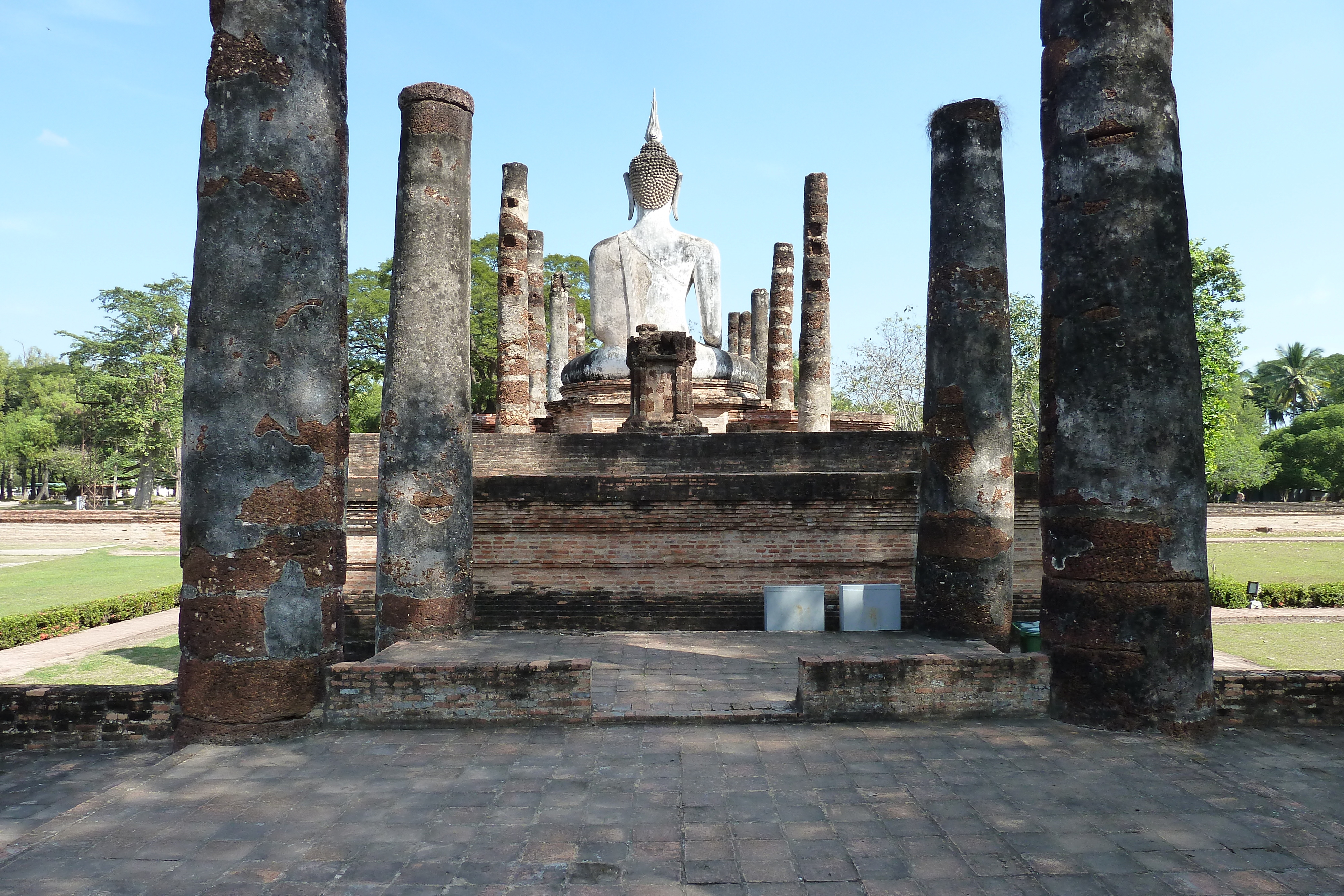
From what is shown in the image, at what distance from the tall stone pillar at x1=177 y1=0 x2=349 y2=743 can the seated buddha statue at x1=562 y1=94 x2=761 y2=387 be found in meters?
10.4

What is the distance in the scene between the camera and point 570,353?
29.8m

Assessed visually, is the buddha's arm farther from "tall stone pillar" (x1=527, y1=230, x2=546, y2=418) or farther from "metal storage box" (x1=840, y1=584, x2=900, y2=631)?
"metal storage box" (x1=840, y1=584, x2=900, y2=631)

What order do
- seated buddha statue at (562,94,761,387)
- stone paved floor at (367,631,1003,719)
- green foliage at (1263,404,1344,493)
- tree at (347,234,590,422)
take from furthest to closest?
green foliage at (1263,404,1344,493) < tree at (347,234,590,422) < seated buddha statue at (562,94,761,387) < stone paved floor at (367,631,1003,719)

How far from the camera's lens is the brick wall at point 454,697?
200 inches

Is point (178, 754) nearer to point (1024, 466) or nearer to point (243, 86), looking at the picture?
point (243, 86)

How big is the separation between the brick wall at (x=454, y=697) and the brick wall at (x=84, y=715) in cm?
116

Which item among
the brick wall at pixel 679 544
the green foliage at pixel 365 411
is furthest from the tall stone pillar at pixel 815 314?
the green foliage at pixel 365 411

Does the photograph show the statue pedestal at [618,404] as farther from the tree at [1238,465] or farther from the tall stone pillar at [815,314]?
the tree at [1238,465]

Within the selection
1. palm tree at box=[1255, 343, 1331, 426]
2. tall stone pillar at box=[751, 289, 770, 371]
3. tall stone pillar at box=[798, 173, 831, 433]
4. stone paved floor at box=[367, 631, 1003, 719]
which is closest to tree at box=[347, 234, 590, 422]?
tall stone pillar at box=[751, 289, 770, 371]

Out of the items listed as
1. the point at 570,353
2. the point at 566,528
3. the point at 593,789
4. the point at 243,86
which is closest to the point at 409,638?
the point at 566,528

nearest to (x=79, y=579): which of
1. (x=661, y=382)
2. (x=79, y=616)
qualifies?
(x=79, y=616)

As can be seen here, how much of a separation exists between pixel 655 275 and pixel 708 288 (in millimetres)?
1067

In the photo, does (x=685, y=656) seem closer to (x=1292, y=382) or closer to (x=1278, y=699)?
(x=1278, y=699)

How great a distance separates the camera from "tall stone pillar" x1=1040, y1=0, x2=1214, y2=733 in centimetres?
491
